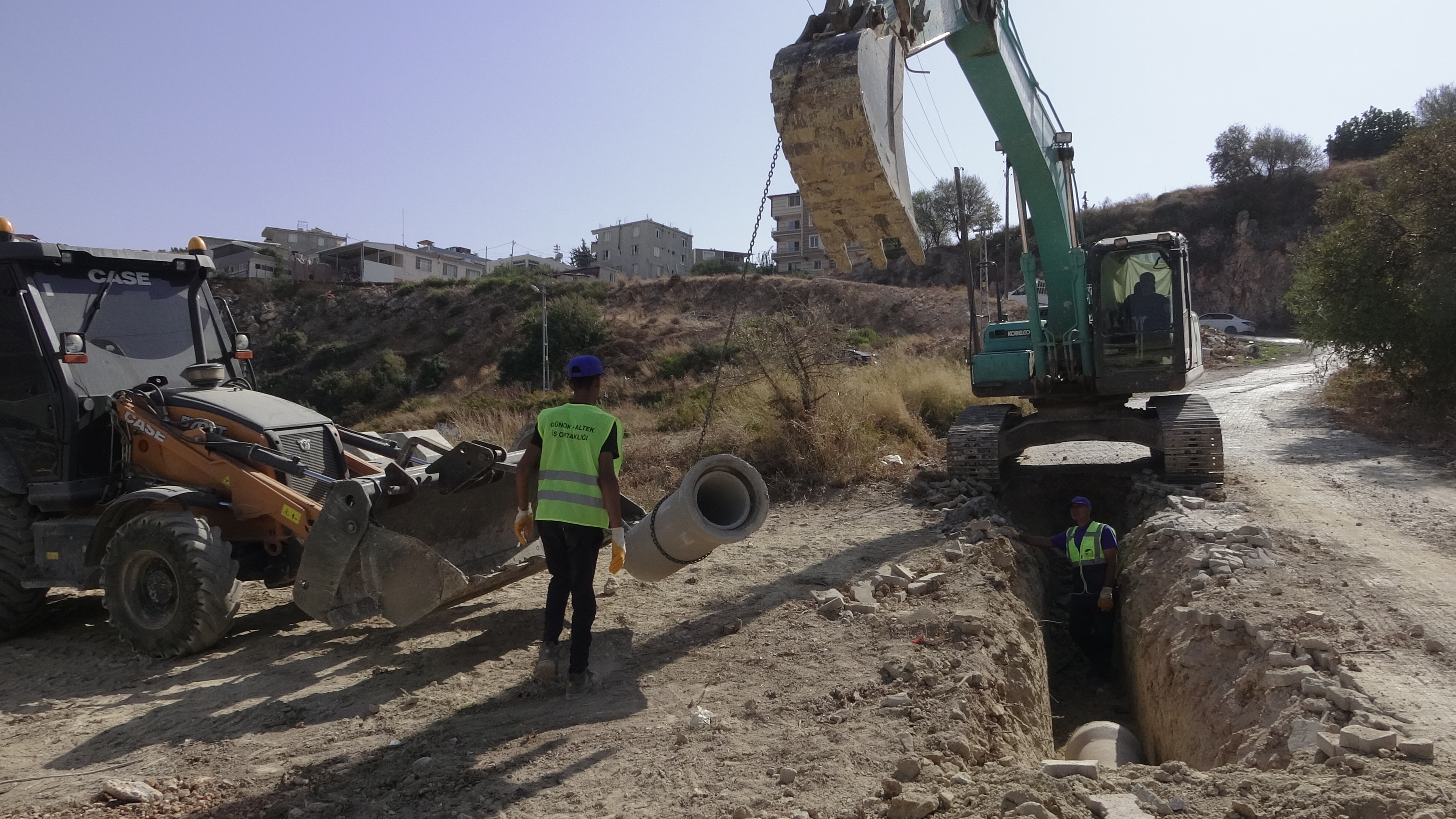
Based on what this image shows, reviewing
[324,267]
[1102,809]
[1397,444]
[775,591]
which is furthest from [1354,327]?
Answer: [324,267]

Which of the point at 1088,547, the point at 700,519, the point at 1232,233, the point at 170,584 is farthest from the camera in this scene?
the point at 1232,233

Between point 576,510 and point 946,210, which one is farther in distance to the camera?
point 946,210

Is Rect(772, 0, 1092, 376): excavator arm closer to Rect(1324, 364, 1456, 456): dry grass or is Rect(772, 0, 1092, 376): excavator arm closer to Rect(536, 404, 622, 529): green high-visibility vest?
Rect(536, 404, 622, 529): green high-visibility vest

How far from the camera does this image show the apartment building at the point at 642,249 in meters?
85.2

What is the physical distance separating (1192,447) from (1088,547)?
91.7 inches

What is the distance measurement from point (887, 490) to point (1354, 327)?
10516 millimetres

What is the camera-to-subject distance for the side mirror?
662 cm

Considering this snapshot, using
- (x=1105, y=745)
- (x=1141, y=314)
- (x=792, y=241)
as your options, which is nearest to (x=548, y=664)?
(x=1105, y=745)

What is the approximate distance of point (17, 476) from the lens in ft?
21.9

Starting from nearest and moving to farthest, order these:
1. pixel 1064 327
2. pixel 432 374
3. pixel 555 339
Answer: pixel 1064 327
pixel 555 339
pixel 432 374

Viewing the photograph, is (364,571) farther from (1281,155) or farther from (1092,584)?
(1281,155)

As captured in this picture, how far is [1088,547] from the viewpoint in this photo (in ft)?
24.6

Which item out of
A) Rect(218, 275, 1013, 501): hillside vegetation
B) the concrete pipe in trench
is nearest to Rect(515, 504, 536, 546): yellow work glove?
Rect(218, 275, 1013, 501): hillside vegetation

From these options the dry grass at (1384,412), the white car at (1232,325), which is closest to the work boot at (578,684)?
the dry grass at (1384,412)
